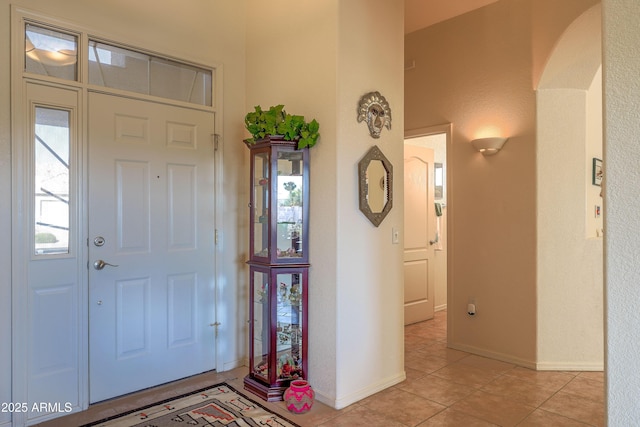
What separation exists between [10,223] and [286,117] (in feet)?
5.99

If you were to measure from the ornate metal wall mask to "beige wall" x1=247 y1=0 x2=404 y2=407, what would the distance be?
6cm

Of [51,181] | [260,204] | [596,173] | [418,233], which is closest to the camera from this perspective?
[51,181]

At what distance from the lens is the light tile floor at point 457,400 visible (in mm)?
2537

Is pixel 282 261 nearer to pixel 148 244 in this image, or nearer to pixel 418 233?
pixel 148 244

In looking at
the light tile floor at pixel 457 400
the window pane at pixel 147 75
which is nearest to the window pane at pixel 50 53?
the window pane at pixel 147 75

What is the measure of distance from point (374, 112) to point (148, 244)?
1.94 meters

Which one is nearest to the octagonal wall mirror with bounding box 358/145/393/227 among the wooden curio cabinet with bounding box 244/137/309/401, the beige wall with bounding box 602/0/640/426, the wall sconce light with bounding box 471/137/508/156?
the wooden curio cabinet with bounding box 244/137/309/401

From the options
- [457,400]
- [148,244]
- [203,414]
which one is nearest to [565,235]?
[457,400]

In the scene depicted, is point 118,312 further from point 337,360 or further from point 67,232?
point 337,360

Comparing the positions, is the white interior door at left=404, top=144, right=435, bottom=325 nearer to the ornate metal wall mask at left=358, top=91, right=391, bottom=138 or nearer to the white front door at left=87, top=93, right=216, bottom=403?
the ornate metal wall mask at left=358, top=91, right=391, bottom=138

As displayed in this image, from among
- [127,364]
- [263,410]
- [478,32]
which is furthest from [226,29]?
[263,410]

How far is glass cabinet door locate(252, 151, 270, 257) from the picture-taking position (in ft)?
9.45

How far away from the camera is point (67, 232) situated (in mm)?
2631

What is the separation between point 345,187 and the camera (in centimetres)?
274
